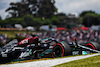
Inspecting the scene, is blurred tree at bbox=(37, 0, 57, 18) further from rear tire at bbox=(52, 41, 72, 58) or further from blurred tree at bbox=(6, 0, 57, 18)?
rear tire at bbox=(52, 41, 72, 58)

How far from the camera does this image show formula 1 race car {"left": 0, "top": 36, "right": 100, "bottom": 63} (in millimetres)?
9539

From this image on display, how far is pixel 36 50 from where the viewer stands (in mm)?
10086

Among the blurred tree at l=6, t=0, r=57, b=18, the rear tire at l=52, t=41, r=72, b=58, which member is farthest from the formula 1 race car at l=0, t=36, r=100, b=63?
the blurred tree at l=6, t=0, r=57, b=18

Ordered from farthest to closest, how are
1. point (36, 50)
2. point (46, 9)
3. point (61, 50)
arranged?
point (46, 9) < point (36, 50) < point (61, 50)

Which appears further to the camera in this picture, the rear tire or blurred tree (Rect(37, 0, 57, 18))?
blurred tree (Rect(37, 0, 57, 18))

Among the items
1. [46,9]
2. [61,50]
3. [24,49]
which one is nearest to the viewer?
[61,50]

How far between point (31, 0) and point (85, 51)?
9266 centimetres

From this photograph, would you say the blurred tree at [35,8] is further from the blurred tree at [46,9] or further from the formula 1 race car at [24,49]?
the formula 1 race car at [24,49]

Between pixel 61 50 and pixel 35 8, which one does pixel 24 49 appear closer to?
pixel 61 50

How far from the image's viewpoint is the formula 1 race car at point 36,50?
9539 mm

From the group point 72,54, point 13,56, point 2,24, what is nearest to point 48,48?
point 72,54

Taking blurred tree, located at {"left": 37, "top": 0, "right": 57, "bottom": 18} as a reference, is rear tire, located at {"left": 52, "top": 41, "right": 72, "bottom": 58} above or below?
below

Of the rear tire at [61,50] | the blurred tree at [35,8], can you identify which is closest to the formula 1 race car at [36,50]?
the rear tire at [61,50]

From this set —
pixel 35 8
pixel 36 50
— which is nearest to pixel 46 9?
pixel 35 8
